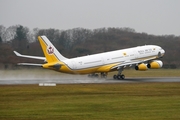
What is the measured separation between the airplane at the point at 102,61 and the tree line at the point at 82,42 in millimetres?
20571

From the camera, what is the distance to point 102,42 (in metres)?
106

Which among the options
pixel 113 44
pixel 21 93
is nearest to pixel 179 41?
pixel 113 44

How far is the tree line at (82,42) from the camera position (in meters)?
86.7

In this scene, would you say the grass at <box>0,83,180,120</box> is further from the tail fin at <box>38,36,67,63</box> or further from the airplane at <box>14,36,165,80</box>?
the airplane at <box>14,36,165,80</box>

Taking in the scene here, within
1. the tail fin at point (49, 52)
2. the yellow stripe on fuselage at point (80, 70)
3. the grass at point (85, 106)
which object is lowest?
the grass at point (85, 106)

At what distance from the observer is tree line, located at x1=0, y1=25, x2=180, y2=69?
86.7 metres

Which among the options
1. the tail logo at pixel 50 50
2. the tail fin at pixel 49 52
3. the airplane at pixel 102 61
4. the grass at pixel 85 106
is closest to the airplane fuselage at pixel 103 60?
the airplane at pixel 102 61

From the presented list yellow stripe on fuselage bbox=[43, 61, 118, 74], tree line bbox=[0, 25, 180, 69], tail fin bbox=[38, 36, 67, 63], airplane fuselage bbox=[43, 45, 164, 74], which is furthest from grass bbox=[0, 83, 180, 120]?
tree line bbox=[0, 25, 180, 69]

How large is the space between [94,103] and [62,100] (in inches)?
108

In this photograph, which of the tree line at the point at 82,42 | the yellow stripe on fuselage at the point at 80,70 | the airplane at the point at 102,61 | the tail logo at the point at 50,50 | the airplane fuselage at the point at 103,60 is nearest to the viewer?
the yellow stripe on fuselage at the point at 80,70

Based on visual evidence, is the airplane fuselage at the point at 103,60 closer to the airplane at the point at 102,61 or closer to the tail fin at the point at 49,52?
the airplane at the point at 102,61

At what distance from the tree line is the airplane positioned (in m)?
20.6

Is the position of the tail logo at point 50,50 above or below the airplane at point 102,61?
above

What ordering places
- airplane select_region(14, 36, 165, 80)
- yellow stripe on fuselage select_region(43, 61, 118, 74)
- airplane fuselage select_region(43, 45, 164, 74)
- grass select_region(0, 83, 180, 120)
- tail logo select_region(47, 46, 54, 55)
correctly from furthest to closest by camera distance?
airplane fuselage select_region(43, 45, 164, 74)
airplane select_region(14, 36, 165, 80)
tail logo select_region(47, 46, 54, 55)
yellow stripe on fuselage select_region(43, 61, 118, 74)
grass select_region(0, 83, 180, 120)
